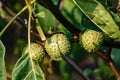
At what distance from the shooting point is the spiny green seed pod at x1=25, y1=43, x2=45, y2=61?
177 centimetres

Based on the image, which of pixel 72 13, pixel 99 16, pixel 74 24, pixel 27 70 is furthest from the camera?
pixel 72 13

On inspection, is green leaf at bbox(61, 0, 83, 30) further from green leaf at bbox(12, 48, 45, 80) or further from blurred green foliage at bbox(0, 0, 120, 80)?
green leaf at bbox(12, 48, 45, 80)

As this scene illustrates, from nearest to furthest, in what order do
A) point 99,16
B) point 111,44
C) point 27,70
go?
1. point 99,16
2. point 27,70
3. point 111,44

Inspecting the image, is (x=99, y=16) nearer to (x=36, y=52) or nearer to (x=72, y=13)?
(x=36, y=52)

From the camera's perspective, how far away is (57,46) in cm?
181

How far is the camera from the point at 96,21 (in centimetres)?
161

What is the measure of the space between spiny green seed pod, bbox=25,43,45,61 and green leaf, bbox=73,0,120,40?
282mm

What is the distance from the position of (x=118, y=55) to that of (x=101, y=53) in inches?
27.9

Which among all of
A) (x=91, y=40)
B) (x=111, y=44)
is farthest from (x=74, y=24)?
(x=91, y=40)

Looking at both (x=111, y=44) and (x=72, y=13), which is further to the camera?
(x=72, y=13)

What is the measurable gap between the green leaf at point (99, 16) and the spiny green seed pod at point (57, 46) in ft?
0.74

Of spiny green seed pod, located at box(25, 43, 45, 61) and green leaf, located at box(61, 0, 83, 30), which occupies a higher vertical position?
spiny green seed pod, located at box(25, 43, 45, 61)

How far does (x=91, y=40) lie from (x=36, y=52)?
0.80 feet

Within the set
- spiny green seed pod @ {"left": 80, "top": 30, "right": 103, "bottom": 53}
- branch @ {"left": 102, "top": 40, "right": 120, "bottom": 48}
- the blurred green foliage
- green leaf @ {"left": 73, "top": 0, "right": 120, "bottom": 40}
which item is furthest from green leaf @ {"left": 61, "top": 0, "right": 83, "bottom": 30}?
green leaf @ {"left": 73, "top": 0, "right": 120, "bottom": 40}
